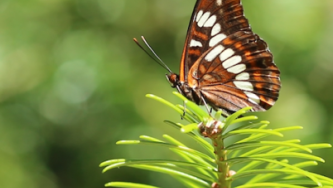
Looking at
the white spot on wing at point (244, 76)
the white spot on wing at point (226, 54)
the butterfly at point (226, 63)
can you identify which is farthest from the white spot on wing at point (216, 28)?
the white spot on wing at point (244, 76)

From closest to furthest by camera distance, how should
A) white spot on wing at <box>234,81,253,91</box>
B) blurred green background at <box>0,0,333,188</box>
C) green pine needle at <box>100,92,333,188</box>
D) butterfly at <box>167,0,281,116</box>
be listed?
green pine needle at <box>100,92,333,188</box> → butterfly at <box>167,0,281,116</box> → white spot on wing at <box>234,81,253,91</box> → blurred green background at <box>0,0,333,188</box>

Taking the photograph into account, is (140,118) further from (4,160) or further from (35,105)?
(4,160)

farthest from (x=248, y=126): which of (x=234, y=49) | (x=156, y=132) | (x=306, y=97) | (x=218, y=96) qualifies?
(x=306, y=97)

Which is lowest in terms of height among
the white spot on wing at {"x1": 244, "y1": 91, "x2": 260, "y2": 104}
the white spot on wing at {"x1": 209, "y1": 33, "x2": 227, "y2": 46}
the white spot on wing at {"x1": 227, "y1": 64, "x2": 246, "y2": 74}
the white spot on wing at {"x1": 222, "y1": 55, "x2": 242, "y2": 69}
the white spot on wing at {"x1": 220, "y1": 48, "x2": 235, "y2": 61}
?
the white spot on wing at {"x1": 244, "y1": 91, "x2": 260, "y2": 104}

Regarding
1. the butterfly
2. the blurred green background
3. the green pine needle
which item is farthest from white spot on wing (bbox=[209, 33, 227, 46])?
the green pine needle

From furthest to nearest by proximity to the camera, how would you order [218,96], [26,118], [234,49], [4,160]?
[26,118] → [4,160] → [234,49] → [218,96]

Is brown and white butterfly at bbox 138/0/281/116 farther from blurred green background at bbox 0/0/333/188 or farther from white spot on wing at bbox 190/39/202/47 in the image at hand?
blurred green background at bbox 0/0/333/188

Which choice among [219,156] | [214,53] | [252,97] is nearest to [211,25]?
[214,53]
